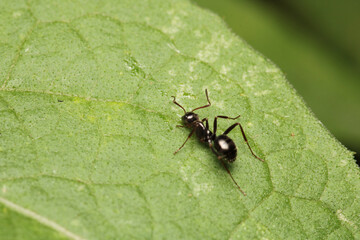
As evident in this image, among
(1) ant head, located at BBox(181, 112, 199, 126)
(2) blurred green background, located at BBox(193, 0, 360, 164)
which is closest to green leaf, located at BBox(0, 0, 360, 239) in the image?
(1) ant head, located at BBox(181, 112, 199, 126)

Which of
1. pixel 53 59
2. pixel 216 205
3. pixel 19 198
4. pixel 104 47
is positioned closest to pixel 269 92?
pixel 216 205

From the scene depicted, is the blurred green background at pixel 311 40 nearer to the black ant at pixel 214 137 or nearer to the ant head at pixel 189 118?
the black ant at pixel 214 137

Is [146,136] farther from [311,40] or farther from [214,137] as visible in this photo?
[311,40]

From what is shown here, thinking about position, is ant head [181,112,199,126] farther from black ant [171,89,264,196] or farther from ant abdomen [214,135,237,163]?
ant abdomen [214,135,237,163]

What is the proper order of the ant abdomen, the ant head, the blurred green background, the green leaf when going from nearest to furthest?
the green leaf, the ant abdomen, the ant head, the blurred green background

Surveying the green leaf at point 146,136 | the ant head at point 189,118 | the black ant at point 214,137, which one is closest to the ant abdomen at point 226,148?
the black ant at point 214,137

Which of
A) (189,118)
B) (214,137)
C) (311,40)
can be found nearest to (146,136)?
(189,118)
